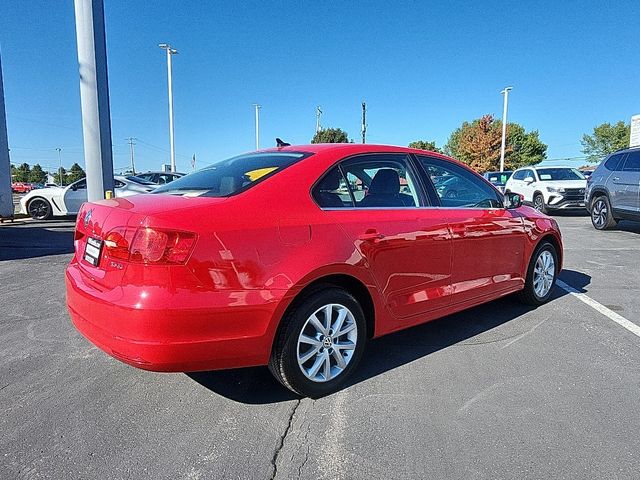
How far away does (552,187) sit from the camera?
14.5 meters

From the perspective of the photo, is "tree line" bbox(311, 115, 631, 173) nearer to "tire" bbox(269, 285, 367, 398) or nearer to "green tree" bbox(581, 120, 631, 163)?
"green tree" bbox(581, 120, 631, 163)

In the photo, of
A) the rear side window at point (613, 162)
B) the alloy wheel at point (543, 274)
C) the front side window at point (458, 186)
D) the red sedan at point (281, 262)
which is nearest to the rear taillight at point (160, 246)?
the red sedan at point (281, 262)

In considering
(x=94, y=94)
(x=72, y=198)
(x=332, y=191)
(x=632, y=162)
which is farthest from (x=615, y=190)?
(x=72, y=198)

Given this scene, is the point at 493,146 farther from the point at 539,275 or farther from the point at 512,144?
the point at 539,275

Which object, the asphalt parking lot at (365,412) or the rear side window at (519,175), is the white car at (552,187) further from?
the asphalt parking lot at (365,412)

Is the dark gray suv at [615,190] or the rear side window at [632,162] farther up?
the rear side window at [632,162]

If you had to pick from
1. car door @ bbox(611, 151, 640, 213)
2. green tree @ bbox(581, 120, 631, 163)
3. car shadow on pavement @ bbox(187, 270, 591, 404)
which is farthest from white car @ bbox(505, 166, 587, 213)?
green tree @ bbox(581, 120, 631, 163)

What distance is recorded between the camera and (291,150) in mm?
3307

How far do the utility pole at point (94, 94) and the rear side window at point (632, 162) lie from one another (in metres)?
11.3

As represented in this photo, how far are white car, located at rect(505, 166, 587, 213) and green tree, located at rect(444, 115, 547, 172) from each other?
4478 centimetres

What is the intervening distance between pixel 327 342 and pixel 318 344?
0.07 metres

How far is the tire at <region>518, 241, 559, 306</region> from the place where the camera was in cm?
462

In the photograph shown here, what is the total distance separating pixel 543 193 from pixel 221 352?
14.8m

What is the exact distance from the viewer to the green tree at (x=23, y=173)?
80000mm
